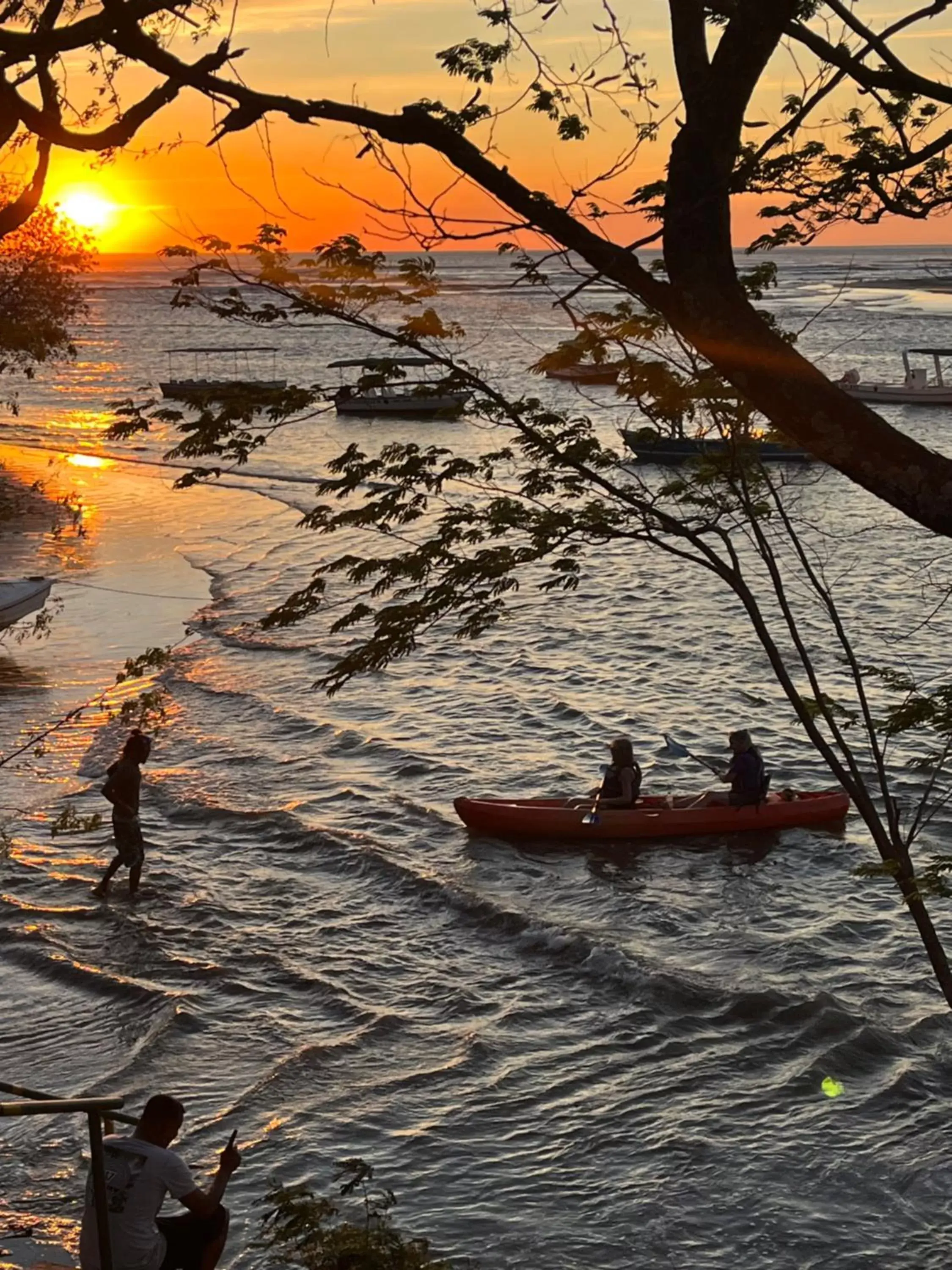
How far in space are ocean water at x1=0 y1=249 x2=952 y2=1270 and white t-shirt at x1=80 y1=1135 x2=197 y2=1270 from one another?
3450 mm

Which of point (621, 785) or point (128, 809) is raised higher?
point (128, 809)

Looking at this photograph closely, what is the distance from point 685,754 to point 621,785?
6.89ft

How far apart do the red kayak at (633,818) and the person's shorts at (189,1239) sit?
39.0ft

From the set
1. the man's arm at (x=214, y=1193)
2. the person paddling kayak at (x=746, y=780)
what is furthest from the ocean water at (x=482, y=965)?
the man's arm at (x=214, y=1193)

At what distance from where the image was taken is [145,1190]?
6.99m

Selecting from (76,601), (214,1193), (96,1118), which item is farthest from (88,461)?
(96,1118)

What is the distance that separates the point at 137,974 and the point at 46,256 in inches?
966

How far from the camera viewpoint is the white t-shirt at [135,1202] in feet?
22.8

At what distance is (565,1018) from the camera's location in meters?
14.6

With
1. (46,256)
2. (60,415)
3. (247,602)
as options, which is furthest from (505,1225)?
(60,415)

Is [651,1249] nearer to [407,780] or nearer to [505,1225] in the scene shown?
[505,1225]

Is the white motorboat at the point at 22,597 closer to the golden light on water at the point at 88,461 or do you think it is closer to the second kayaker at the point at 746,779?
the second kayaker at the point at 746,779

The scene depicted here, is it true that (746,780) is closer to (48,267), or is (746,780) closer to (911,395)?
(48,267)

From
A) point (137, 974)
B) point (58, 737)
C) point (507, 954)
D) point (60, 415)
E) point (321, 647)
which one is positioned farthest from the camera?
point (60, 415)
